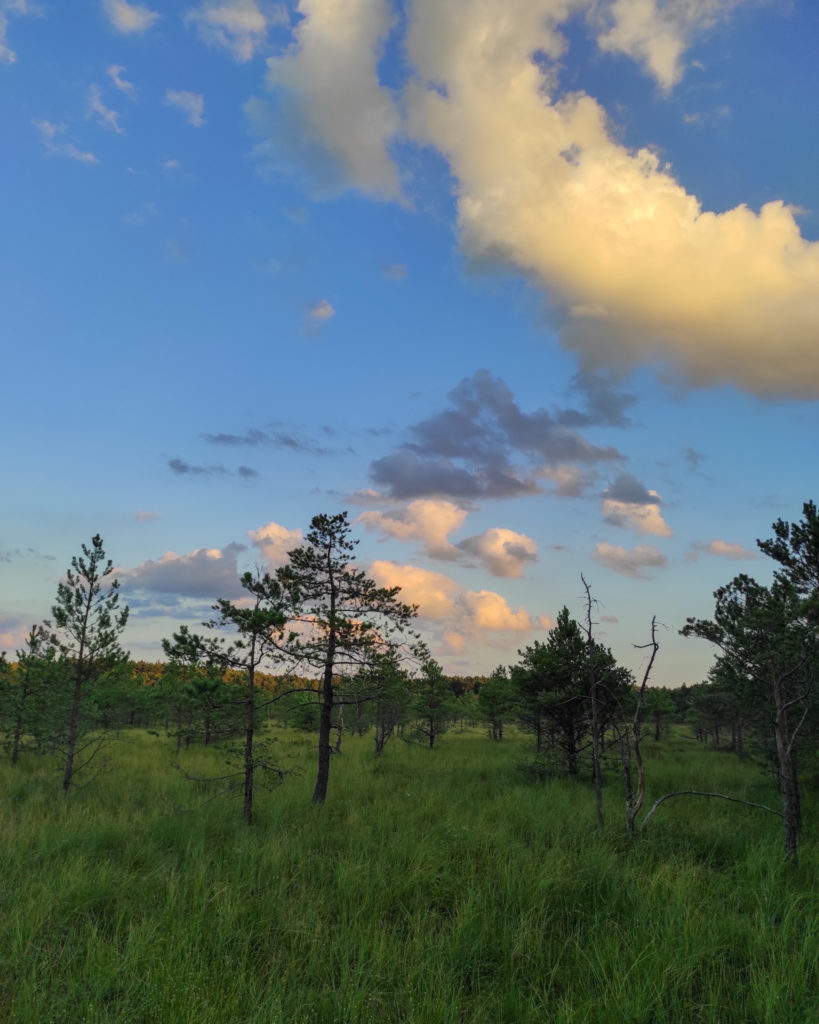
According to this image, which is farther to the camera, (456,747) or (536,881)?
(456,747)

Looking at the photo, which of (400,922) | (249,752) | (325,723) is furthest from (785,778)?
(249,752)

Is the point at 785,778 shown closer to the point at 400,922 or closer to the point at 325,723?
the point at 400,922

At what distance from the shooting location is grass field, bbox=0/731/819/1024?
4.97 metres

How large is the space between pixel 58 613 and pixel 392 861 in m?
13.8

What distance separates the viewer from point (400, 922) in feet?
22.7

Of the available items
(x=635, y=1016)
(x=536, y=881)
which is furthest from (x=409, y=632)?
(x=635, y=1016)

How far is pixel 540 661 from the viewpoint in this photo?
21.9 m

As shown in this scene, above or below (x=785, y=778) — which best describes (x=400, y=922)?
below

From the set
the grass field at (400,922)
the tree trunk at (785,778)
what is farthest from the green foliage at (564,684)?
the tree trunk at (785,778)

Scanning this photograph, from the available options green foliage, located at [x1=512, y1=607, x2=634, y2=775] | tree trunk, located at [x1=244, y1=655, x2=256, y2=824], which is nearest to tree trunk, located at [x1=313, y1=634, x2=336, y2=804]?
tree trunk, located at [x1=244, y1=655, x2=256, y2=824]

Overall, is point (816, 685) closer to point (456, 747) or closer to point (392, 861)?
point (392, 861)

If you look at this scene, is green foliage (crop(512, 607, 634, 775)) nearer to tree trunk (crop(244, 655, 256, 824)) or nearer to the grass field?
the grass field

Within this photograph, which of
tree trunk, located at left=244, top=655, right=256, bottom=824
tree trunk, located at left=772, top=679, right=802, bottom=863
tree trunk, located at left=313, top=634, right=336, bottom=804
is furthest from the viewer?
tree trunk, located at left=313, top=634, right=336, bottom=804

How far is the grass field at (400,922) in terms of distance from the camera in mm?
4973
